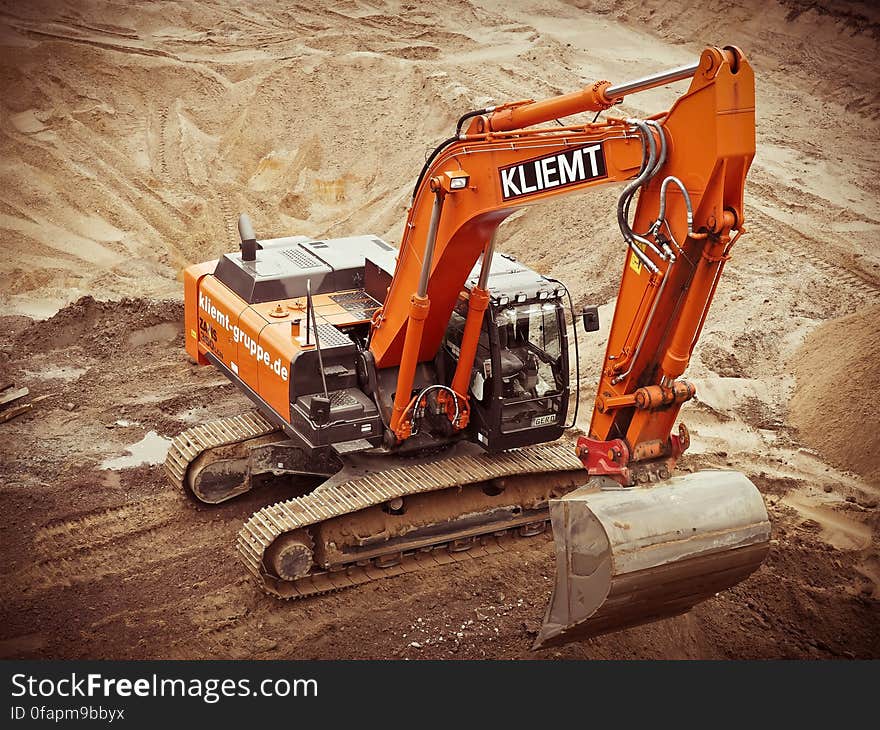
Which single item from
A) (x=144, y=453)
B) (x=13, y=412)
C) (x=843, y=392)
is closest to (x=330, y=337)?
(x=144, y=453)

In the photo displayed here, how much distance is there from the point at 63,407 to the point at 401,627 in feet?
18.6

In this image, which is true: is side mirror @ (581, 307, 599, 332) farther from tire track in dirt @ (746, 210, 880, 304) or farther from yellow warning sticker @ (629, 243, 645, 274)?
tire track in dirt @ (746, 210, 880, 304)

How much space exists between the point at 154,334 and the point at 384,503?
6.02m

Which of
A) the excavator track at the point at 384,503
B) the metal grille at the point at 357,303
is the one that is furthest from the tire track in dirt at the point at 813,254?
the metal grille at the point at 357,303

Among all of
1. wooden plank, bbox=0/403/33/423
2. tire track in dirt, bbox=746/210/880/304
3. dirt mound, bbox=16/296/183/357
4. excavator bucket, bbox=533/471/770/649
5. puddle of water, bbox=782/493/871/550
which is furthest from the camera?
tire track in dirt, bbox=746/210/880/304

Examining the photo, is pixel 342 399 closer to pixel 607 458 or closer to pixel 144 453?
pixel 607 458

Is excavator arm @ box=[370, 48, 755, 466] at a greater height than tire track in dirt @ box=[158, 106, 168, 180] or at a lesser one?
greater

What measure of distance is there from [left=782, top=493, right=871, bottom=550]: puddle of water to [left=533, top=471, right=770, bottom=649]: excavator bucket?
3.03 meters

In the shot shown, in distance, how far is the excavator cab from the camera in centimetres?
1003

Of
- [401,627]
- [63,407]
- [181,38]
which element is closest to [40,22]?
[181,38]

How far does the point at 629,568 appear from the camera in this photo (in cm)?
767

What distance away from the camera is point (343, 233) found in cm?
1869

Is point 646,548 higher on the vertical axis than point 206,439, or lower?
higher

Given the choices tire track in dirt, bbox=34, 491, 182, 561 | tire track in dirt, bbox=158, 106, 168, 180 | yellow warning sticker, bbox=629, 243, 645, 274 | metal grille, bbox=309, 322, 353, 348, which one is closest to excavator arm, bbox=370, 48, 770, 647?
yellow warning sticker, bbox=629, 243, 645, 274
